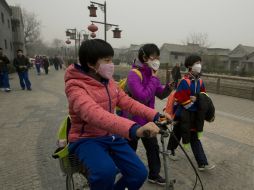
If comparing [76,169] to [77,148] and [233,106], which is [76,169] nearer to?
[77,148]

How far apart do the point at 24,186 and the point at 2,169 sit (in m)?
0.69

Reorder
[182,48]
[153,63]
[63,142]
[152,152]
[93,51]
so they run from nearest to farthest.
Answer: [93,51]
[63,142]
[153,63]
[152,152]
[182,48]

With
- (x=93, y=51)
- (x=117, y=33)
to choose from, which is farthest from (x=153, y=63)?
(x=117, y=33)

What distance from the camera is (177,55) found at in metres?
66.6

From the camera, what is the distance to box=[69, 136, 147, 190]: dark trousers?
2.04 m

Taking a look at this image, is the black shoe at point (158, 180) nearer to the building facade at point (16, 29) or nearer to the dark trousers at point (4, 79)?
the dark trousers at point (4, 79)

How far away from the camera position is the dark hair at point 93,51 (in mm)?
2275

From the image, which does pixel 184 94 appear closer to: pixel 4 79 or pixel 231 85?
pixel 231 85

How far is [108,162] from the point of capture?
2.09 m

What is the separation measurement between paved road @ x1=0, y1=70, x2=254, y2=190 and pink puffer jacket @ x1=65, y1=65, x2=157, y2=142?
52.8 inches

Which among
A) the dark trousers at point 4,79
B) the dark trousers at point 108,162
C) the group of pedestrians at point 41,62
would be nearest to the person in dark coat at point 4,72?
the dark trousers at point 4,79

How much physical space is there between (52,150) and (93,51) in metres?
2.77

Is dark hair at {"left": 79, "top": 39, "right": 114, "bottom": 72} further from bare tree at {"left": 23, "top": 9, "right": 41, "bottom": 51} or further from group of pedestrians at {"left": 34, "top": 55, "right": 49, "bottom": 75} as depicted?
bare tree at {"left": 23, "top": 9, "right": 41, "bottom": 51}

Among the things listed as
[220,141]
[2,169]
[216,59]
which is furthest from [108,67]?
[216,59]
